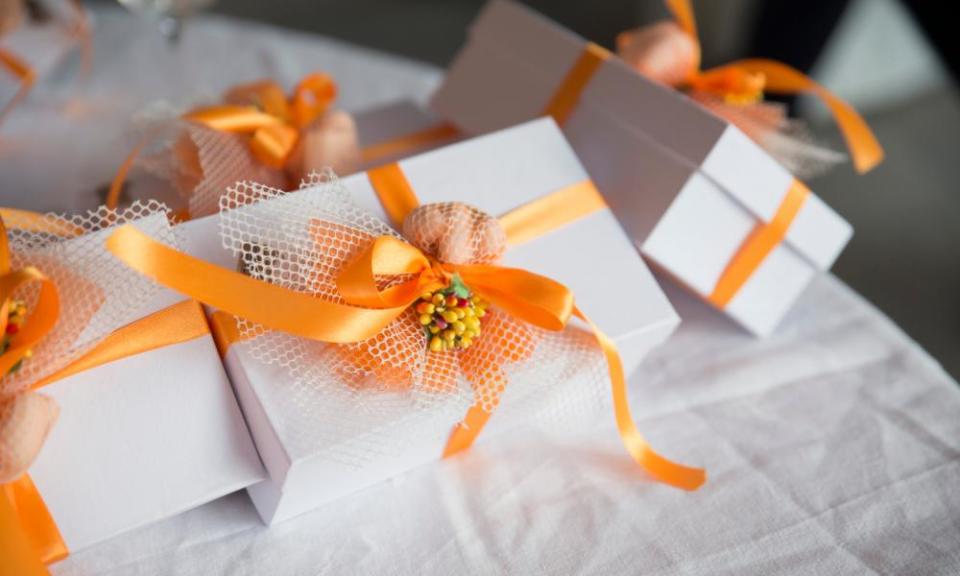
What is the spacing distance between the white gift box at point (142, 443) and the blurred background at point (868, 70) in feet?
4.64

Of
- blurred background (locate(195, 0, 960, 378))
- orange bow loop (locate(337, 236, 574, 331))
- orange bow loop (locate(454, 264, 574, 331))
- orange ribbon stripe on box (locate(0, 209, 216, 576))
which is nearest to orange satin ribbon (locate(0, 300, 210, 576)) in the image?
orange ribbon stripe on box (locate(0, 209, 216, 576))

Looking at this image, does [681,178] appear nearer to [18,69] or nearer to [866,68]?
[18,69]

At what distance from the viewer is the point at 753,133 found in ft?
3.77

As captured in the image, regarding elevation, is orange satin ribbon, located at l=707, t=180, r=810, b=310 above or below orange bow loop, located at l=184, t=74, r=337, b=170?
above

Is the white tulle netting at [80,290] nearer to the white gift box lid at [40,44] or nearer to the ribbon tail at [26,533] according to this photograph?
the ribbon tail at [26,533]

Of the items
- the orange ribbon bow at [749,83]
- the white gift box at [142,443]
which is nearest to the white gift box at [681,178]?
the orange ribbon bow at [749,83]

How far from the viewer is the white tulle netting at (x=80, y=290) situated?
28.5 inches

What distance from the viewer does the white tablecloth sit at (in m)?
0.82

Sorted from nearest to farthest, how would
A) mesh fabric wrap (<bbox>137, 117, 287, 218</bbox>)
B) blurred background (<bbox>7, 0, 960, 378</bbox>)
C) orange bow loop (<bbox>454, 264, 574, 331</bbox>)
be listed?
orange bow loop (<bbox>454, 264, 574, 331</bbox>), mesh fabric wrap (<bbox>137, 117, 287, 218</bbox>), blurred background (<bbox>7, 0, 960, 378</bbox>)

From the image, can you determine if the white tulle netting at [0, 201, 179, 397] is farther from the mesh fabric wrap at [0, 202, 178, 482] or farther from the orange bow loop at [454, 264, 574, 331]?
the orange bow loop at [454, 264, 574, 331]

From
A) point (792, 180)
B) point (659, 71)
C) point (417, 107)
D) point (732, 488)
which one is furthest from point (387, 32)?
point (732, 488)

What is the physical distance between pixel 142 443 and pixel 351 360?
19 centimetres

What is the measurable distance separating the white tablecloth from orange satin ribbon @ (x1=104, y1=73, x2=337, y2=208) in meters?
0.20

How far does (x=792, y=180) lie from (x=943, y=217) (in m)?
1.23
